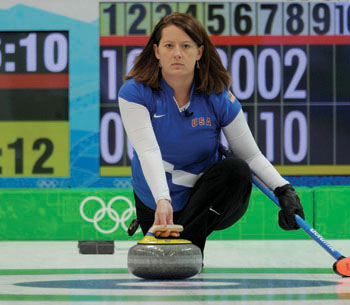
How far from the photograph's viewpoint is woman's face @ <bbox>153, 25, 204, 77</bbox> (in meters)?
2.86

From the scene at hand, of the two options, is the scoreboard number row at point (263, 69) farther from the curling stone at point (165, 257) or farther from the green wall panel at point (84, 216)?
the curling stone at point (165, 257)

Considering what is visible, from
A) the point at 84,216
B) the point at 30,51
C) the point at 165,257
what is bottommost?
the point at 84,216

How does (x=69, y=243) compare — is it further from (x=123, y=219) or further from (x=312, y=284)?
(x=312, y=284)

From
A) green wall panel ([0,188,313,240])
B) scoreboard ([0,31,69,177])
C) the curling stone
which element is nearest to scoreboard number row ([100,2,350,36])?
scoreboard ([0,31,69,177])

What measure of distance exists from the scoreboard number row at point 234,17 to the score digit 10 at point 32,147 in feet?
2.86

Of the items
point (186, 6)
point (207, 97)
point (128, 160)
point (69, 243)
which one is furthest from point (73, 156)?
point (207, 97)

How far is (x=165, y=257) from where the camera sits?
268 centimetres

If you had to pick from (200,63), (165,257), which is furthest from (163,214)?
(200,63)

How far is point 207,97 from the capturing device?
9.73 ft

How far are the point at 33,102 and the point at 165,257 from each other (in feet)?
11.7

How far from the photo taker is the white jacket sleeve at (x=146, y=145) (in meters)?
2.71

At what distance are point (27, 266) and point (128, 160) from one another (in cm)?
244

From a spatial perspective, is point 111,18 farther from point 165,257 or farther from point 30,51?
point 165,257

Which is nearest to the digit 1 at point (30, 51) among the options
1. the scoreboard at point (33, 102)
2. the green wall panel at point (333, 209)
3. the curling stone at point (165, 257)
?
the scoreboard at point (33, 102)
